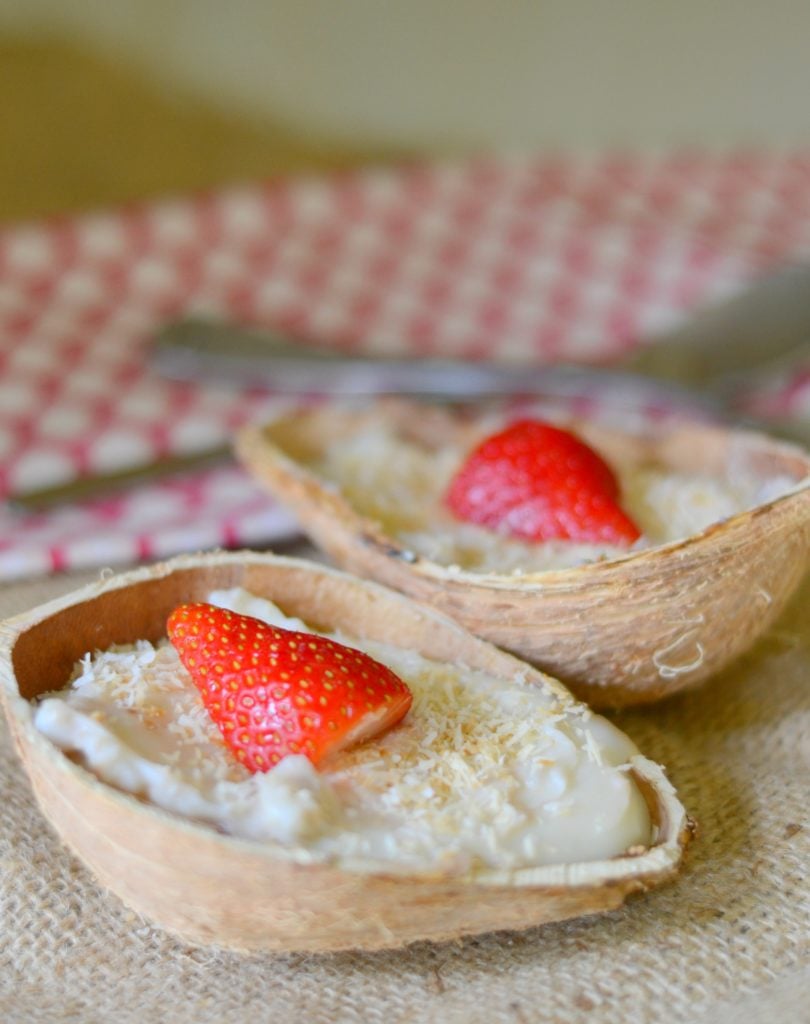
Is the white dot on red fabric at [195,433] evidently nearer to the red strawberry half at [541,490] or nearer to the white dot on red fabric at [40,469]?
the white dot on red fabric at [40,469]

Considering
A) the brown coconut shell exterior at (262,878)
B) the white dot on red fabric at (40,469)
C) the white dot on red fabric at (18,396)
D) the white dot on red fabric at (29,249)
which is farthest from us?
the white dot on red fabric at (29,249)

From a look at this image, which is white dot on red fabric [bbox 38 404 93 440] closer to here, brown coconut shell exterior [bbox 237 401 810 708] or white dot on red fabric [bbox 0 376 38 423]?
white dot on red fabric [bbox 0 376 38 423]

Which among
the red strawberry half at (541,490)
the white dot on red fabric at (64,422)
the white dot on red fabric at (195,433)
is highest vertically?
the red strawberry half at (541,490)

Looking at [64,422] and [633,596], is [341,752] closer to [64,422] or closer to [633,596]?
[633,596]

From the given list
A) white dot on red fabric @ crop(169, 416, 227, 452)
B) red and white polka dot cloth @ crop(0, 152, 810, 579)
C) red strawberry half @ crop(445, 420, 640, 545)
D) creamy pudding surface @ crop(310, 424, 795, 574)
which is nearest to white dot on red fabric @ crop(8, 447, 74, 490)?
red and white polka dot cloth @ crop(0, 152, 810, 579)

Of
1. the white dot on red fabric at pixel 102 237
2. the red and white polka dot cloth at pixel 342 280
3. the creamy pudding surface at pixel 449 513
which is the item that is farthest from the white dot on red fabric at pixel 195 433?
the white dot on red fabric at pixel 102 237

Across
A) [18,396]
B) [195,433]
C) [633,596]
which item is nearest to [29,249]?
[18,396]
